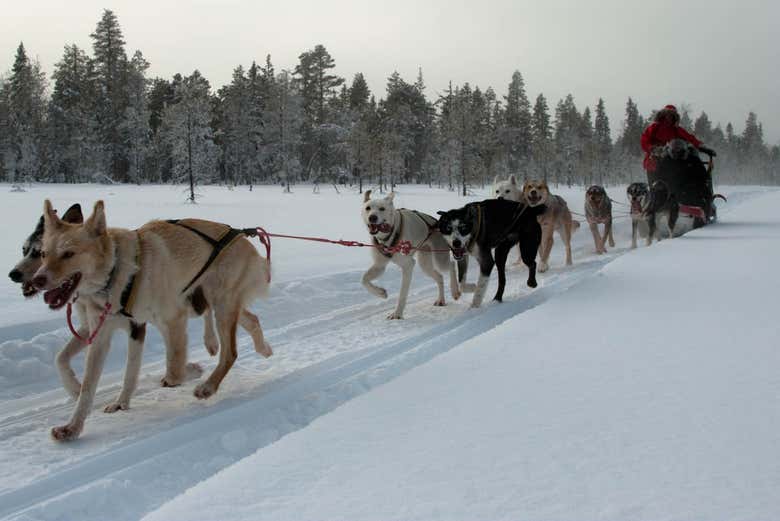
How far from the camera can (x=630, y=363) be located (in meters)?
2.95

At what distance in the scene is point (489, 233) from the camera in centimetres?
643

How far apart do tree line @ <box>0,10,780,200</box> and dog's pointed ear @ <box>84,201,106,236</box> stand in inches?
1269

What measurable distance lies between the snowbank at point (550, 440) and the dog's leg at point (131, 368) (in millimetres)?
1405

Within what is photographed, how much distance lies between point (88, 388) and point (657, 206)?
951 centimetres

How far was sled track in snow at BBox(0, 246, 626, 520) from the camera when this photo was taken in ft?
7.87

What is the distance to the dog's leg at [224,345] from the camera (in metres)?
3.54

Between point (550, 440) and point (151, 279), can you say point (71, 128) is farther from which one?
point (550, 440)

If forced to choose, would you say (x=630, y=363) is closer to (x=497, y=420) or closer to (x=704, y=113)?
(x=497, y=420)

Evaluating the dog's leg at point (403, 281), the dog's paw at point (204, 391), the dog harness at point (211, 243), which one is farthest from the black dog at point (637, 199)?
the dog's paw at point (204, 391)

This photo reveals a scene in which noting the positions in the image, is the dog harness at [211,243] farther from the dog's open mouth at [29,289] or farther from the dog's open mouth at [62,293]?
the dog's open mouth at [29,289]

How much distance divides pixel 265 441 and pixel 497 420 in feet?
4.09

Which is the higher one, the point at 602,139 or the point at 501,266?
the point at 602,139

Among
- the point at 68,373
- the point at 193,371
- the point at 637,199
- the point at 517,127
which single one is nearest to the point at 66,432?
the point at 68,373

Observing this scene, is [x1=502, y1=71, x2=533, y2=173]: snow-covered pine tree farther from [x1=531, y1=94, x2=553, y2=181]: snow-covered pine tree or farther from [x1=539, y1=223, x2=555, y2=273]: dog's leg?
[x1=539, y1=223, x2=555, y2=273]: dog's leg
